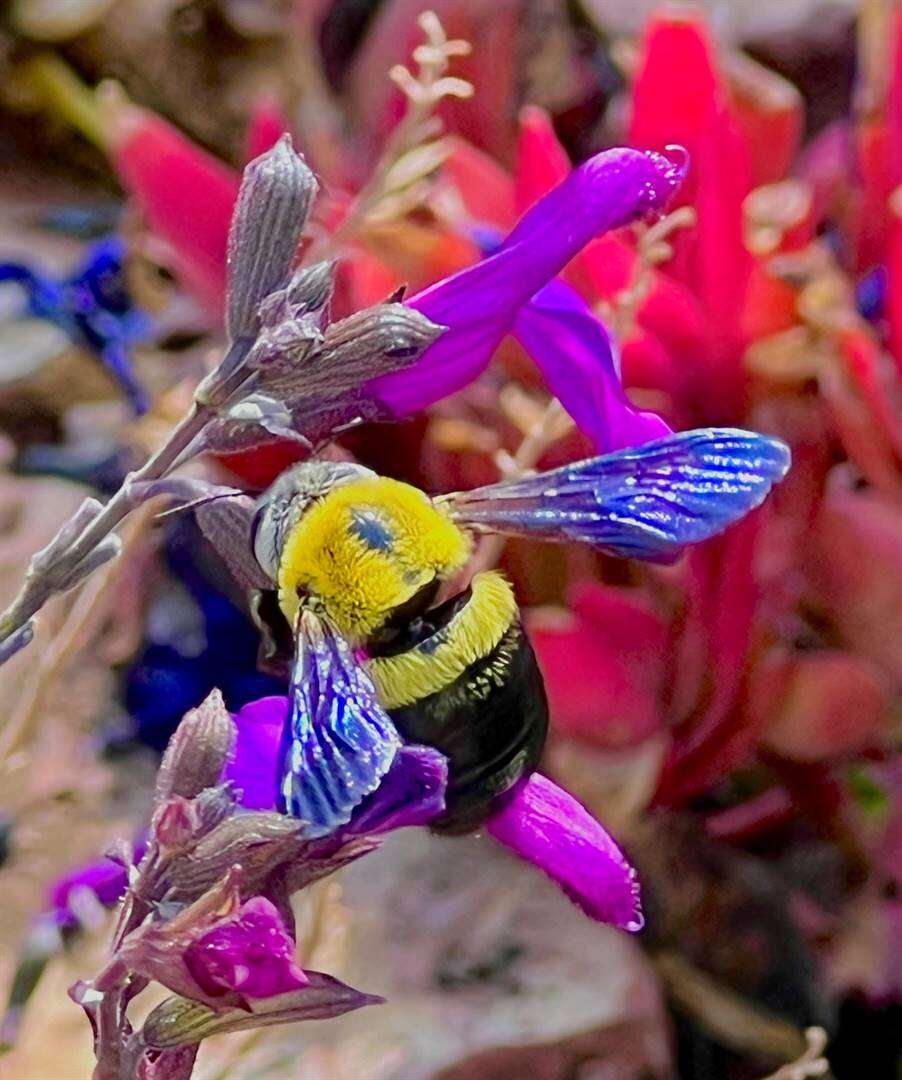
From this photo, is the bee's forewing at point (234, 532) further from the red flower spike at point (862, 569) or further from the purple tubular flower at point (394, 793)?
the red flower spike at point (862, 569)

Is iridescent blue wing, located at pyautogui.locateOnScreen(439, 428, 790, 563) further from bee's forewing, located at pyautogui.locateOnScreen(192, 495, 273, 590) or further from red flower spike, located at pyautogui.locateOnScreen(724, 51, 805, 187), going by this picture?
red flower spike, located at pyautogui.locateOnScreen(724, 51, 805, 187)

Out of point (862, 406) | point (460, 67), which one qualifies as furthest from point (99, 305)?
point (862, 406)

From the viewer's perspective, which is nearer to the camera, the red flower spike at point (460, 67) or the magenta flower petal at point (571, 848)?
the magenta flower petal at point (571, 848)

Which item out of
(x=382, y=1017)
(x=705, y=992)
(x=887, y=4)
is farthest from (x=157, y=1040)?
(x=887, y=4)

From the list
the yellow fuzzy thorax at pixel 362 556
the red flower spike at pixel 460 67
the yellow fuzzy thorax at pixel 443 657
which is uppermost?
the yellow fuzzy thorax at pixel 362 556

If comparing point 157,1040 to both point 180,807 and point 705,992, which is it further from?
point 705,992

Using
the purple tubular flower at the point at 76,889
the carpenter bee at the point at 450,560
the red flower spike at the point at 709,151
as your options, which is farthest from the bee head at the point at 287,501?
the red flower spike at the point at 709,151
